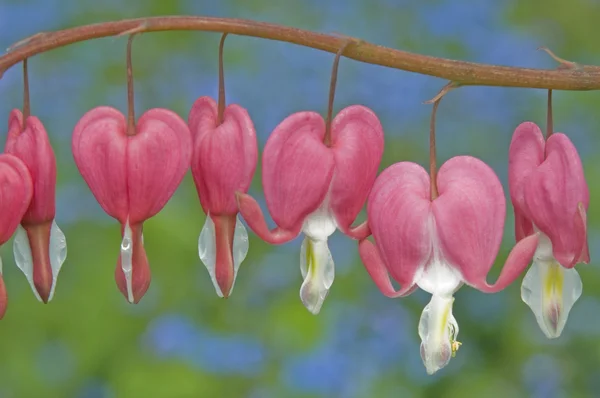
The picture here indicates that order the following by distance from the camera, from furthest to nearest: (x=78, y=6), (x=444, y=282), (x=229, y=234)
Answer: (x=78, y=6) < (x=229, y=234) < (x=444, y=282)

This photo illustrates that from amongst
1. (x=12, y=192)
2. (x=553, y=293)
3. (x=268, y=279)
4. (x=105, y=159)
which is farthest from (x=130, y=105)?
(x=268, y=279)

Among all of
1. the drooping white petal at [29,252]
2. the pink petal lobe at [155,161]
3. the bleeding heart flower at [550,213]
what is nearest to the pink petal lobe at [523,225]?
the bleeding heart flower at [550,213]

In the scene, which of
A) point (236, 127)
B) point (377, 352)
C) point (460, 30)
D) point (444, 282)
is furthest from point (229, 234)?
point (460, 30)

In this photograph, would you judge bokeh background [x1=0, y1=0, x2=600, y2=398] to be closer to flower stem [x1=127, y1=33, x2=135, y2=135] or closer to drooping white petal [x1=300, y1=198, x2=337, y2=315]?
drooping white petal [x1=300, y1=198, x2=337, y2=315]

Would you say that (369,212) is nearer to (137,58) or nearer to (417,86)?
(417,86)

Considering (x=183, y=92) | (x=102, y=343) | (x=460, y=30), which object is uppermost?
(x=460, y=30)

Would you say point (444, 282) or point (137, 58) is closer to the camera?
point (444, 282)

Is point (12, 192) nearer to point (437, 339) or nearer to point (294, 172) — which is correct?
point (294, 172)
